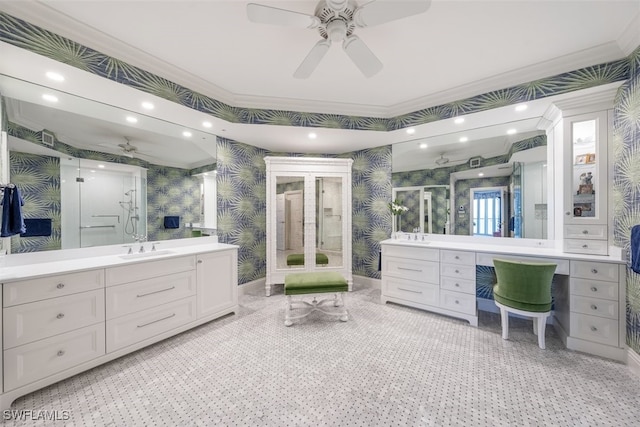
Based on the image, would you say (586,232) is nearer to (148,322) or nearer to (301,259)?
(301,259)

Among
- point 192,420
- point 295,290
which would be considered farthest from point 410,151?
point 192,420

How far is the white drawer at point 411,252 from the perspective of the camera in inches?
118

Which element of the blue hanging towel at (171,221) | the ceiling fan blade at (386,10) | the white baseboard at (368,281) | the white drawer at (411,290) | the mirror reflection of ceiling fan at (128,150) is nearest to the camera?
the ceiling fan blade at (386,10)

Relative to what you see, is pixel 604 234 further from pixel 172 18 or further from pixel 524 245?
pixel 172 18

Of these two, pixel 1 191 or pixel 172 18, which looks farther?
pixel 1 191

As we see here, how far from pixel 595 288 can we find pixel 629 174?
100 cm

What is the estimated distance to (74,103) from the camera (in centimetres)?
230

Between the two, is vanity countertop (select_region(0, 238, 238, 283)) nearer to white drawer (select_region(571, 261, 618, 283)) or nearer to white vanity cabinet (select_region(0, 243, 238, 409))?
white vanity cabinet (select_region(0, 243, 238, 409))

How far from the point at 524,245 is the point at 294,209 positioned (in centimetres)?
302

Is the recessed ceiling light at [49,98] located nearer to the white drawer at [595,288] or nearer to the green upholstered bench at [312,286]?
the green upholstered bench at [312,286]

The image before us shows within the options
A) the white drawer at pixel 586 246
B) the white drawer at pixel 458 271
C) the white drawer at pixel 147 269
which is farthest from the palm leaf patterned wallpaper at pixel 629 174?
the white drawer at pixel 147 269

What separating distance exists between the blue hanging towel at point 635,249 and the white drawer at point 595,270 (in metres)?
0.37

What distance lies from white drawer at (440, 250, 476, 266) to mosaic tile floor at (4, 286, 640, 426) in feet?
2.42

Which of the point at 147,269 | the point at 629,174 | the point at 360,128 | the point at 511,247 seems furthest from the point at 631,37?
the point at 147,269
